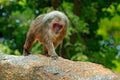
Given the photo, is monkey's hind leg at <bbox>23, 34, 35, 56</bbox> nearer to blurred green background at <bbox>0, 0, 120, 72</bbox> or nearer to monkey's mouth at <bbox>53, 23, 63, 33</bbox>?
monkey's mouth at <bbox>53, 23, 63, 33</bbox>

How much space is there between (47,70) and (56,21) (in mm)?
1383

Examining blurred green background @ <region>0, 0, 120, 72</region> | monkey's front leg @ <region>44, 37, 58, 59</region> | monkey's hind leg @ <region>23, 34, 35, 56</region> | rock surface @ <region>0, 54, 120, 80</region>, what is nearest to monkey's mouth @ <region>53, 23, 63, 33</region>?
monkey's front leg @ <region>44, 37, 58, 59</region>

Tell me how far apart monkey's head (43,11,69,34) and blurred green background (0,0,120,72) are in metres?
4.70

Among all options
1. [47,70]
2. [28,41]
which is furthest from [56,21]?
[47,70]

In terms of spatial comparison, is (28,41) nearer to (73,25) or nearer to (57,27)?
(57,27)

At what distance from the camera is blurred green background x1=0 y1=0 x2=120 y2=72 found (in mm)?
15383

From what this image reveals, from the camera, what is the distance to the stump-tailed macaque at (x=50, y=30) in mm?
10039

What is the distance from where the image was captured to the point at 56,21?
1004cm

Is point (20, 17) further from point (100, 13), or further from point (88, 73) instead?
point (88, 73)

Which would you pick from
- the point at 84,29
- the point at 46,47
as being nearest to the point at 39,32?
the point at 46,47

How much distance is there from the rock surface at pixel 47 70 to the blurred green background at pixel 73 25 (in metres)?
5.53

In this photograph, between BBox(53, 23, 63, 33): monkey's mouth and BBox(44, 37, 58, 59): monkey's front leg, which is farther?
BBox(53, 23, 63, 33): monkey's mouth

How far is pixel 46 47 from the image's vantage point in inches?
400

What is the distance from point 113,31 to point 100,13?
9.45 meters
